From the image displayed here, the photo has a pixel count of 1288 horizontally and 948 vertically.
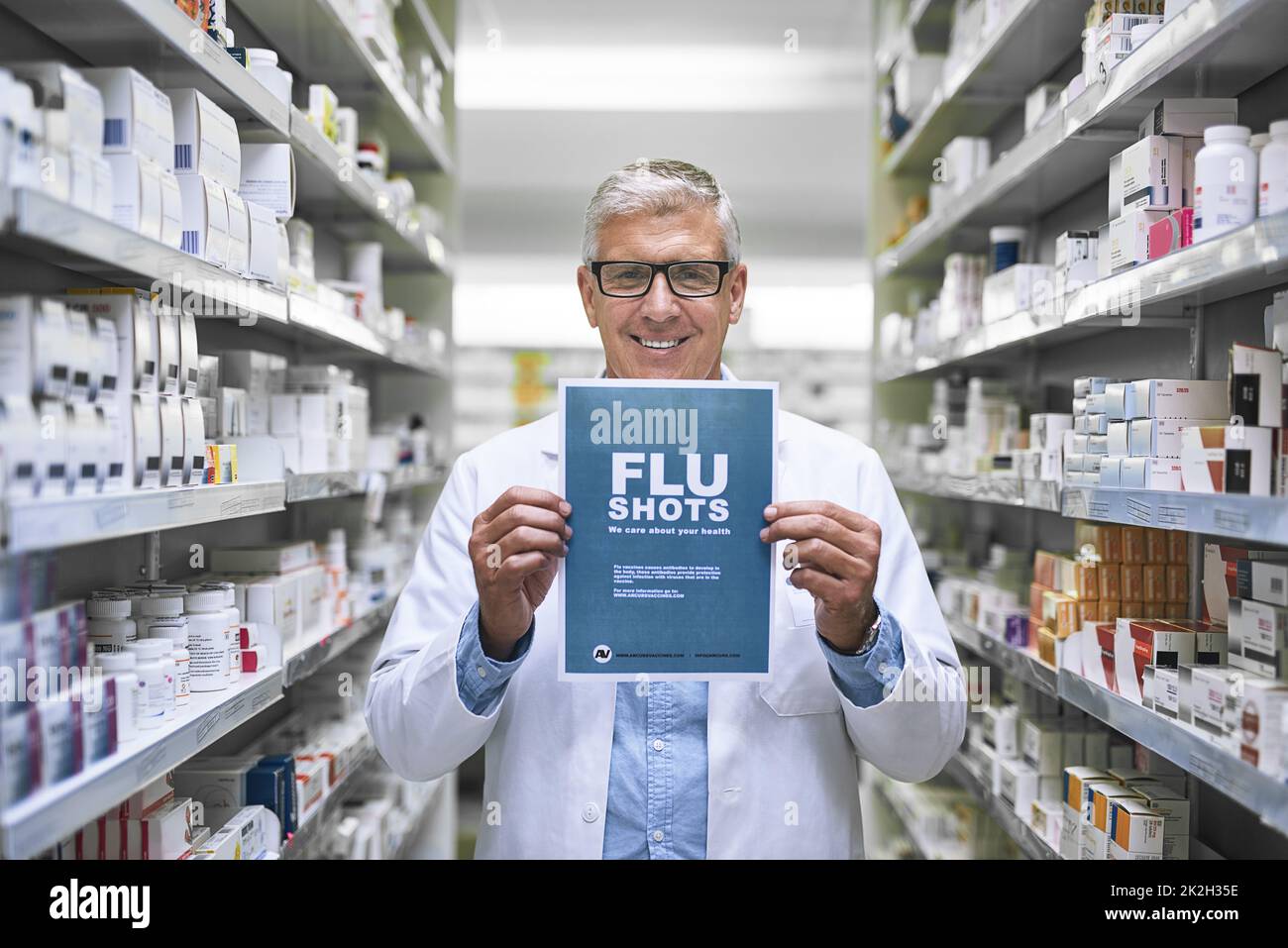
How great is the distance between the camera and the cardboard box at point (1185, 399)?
6.45ft

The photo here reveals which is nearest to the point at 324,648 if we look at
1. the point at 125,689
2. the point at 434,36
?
the point at 125,689

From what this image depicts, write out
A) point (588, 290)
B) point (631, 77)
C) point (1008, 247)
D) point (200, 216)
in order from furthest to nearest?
point (631, 77)
point (1008, 247)
point (588, 290)
point (200, 216)

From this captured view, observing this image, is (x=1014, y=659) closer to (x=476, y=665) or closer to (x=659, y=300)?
(x=659, y=300)

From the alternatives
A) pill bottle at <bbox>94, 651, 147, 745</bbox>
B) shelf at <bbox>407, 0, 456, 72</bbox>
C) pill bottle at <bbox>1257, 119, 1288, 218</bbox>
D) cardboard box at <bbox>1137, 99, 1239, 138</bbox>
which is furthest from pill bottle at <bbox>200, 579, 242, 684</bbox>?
shelf at <bbox>407, 0, 456, 72</bbox>

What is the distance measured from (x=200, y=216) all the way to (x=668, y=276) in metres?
0.91

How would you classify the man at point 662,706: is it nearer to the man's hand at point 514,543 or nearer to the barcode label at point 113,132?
the man's hand at point 514,543

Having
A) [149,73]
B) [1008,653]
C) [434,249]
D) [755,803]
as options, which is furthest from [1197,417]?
[434,249]

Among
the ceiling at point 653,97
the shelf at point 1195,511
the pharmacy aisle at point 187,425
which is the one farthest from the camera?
the ceiling at point 653,97

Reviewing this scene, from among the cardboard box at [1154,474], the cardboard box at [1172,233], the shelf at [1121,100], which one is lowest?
the cardboard box at [1154,474]

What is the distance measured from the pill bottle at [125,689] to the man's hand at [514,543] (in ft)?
2.01

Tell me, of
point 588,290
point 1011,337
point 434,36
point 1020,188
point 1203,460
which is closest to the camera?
point 1203,460

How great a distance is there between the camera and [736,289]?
2.04 m

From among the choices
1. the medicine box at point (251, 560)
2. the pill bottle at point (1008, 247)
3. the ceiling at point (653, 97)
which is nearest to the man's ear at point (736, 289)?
the medicine box at point (251, 560)

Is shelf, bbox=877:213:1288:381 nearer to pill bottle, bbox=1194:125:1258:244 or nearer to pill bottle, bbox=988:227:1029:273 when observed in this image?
pill bottle, bbox=1194:125:1258:244
